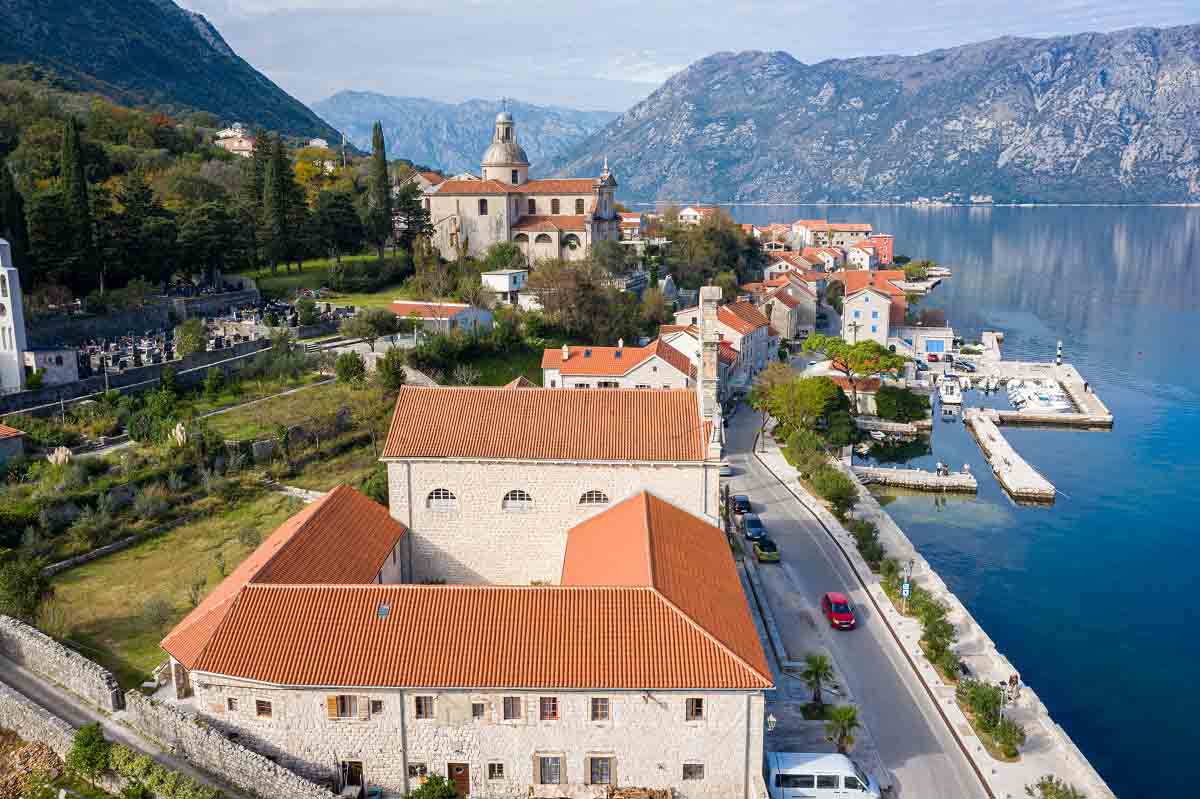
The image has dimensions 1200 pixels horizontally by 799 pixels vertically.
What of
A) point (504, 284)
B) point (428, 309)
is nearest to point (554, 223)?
point (504, 284)

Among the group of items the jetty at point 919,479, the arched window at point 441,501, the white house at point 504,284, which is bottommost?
the jetty at point 919,479

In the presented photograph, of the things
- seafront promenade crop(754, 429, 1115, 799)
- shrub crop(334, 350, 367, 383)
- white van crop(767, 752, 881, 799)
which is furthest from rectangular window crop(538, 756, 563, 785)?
shrub crop(334, 350, 367, 383)

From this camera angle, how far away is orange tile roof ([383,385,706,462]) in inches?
918

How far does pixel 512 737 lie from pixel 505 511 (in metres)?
8.07

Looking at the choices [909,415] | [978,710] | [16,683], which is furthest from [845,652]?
[909,415]

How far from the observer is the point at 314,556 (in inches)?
796

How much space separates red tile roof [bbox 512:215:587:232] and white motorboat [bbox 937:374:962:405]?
27106 mm

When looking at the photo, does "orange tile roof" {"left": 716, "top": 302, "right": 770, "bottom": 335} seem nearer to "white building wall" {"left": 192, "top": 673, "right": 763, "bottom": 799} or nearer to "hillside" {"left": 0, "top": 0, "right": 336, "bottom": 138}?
"white building wall" {"left": 192, "top": 673, "right": 763, "bottom": 799}

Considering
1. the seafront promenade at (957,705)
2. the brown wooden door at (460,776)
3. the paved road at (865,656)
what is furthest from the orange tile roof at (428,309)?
the brown wooden door at (460,776)

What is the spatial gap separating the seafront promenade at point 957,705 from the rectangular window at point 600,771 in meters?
5.99

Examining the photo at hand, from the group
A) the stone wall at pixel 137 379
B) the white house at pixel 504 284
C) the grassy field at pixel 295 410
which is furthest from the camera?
the white house at pixel 504 284

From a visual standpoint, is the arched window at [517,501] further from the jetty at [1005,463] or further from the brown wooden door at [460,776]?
the jetty at [1005,463]

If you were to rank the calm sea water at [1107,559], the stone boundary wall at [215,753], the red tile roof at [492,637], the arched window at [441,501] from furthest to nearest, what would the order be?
the calm sea water at [1107,559] < the arched window at [441,501] < the red tile roof at [492,637] < the stone boundary wall at [215,753]

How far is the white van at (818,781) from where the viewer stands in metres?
17.2
